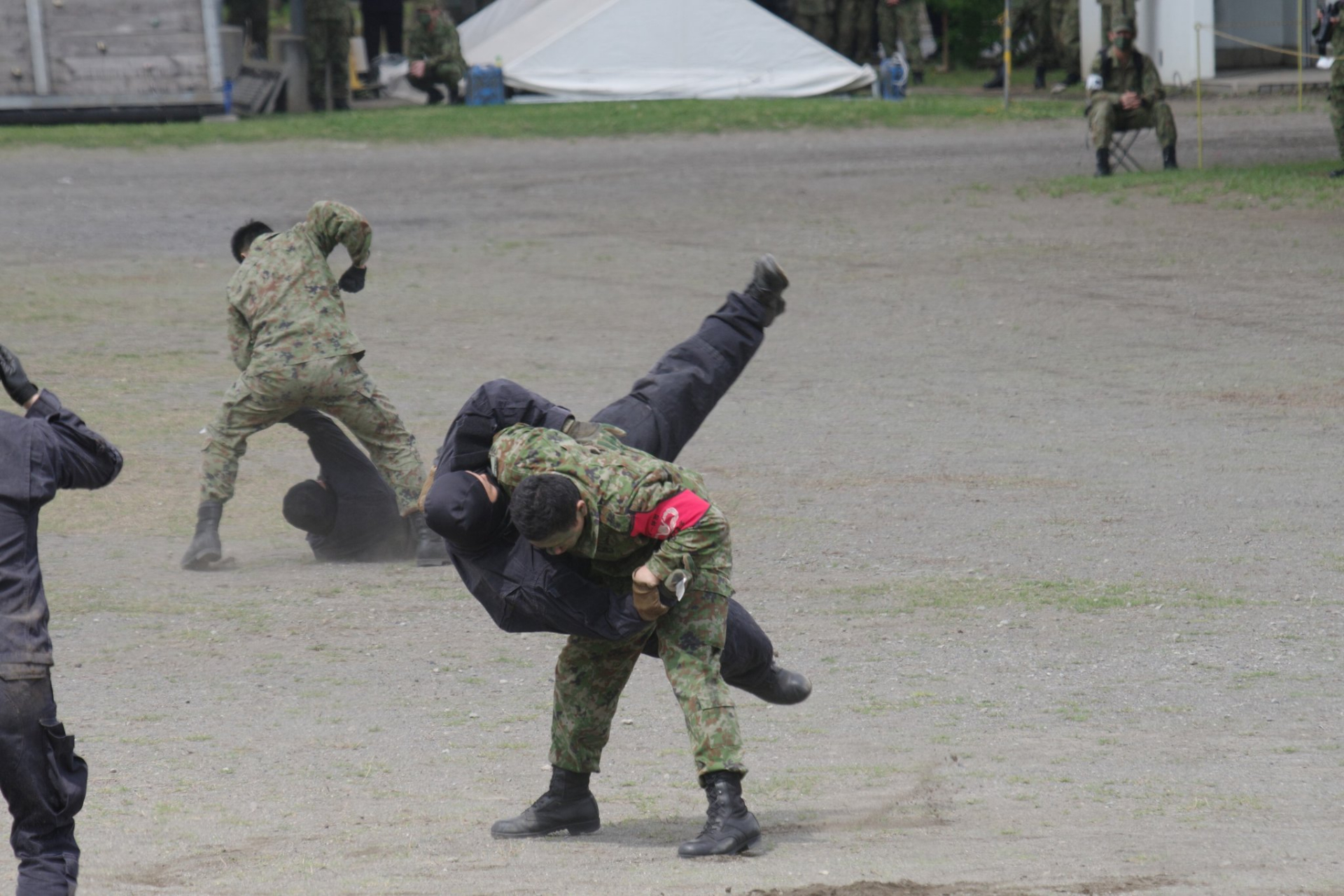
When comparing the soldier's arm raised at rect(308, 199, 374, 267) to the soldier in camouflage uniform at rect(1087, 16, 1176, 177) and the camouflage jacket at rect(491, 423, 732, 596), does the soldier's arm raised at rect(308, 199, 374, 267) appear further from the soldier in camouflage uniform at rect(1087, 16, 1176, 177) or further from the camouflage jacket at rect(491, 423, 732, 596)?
the soldier in camouflage uniform at rect(1087, 16, 1176, 177)

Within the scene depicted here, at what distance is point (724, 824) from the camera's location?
15.6 ft

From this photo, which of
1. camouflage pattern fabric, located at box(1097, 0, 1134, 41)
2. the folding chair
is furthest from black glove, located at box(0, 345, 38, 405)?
camouflage pattern fabric, located at box(1097, 0, 1134, 41)

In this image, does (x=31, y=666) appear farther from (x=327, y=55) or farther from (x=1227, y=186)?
(x=327, y=55)

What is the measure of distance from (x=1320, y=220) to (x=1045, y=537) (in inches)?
373

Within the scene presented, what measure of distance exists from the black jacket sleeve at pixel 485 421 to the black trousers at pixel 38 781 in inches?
53.7

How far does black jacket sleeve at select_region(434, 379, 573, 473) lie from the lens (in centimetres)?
505

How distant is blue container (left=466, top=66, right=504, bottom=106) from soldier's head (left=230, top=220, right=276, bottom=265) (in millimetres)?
18293

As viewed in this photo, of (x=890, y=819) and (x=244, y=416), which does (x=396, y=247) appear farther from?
(x=890, y=819)

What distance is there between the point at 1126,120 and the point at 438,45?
1208 centimetres

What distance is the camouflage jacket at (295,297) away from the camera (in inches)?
320

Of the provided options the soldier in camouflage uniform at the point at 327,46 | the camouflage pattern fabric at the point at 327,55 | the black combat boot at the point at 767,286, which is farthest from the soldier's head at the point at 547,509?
the camouflage pattern fabric at the point at 327,55

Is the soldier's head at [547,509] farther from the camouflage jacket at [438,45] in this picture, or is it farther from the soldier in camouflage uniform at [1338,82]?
the camouflage jacket at [438,45]

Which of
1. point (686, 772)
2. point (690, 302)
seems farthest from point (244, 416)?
point (690, 302)

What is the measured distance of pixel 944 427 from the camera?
1051 cm
